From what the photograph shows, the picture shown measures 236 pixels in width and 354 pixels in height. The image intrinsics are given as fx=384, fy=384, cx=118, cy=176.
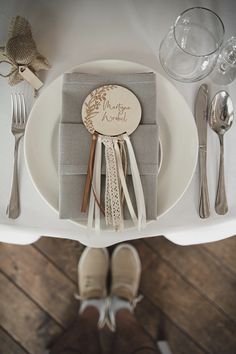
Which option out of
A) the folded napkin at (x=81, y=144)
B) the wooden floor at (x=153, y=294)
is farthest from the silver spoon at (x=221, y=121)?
the wooden floor at (x=153, y=294)

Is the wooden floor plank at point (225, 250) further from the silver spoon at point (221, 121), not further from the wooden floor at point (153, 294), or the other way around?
the silver spoon at point (221, 121)

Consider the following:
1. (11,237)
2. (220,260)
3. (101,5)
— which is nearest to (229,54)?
(101,5)

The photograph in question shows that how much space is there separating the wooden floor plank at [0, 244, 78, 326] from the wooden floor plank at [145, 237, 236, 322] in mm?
268

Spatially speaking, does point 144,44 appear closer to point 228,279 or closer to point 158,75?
point 158,75

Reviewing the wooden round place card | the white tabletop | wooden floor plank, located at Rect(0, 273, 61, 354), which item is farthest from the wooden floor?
the wooden round place card

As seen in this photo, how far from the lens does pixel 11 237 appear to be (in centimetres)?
61

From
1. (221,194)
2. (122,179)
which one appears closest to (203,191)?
(221,194)

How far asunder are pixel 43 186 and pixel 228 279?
2.39ft

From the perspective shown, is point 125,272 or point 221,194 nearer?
point 221,194

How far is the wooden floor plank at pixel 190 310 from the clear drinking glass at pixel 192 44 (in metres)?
0.65

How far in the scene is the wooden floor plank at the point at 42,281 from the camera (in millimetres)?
1057

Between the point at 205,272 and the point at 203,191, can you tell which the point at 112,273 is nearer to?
the point at 205,272

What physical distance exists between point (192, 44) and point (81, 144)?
0.22 m

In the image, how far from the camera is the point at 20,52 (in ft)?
1.71
